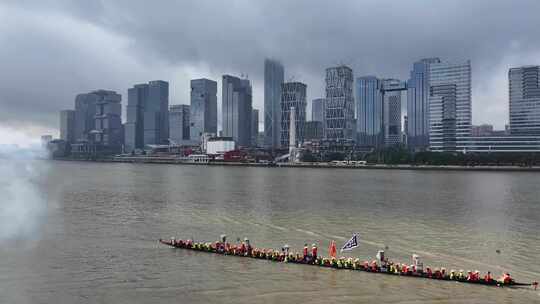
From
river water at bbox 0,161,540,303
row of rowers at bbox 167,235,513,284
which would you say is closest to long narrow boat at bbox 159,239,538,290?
row of rowers at bbox 167,235,513,284

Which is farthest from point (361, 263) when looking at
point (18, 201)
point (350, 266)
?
point (18, 201)

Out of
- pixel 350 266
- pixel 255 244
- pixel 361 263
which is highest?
pixel 361 263

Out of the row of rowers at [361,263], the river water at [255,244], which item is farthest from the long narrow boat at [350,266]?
the river water at [255,244]

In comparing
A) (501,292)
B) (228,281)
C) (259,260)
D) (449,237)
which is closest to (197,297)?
(228,281)

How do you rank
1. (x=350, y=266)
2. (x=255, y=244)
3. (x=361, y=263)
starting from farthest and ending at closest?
(x=255, y=244) → (x=361, y=263) → (x=350, y=266)

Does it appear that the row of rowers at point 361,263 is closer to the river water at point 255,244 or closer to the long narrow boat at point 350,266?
the long narrow boat at point 350,266

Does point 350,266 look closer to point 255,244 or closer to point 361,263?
point 361,263

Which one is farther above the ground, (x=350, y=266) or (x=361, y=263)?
(x=361, y=263)

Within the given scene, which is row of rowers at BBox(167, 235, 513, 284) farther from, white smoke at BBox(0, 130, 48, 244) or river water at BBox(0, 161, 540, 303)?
white smoke at BBox(0, 130, 48, 244)

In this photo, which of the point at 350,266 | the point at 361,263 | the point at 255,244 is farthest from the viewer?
the point at 255,244
